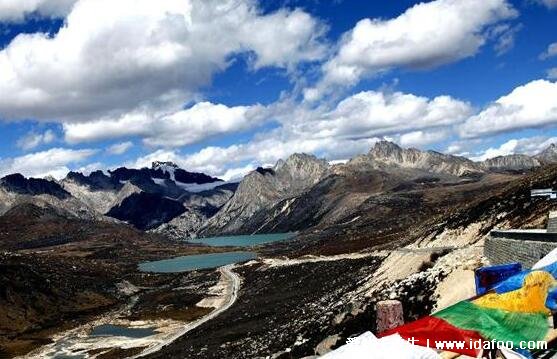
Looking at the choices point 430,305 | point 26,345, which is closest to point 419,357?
point 430,305

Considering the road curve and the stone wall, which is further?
the road curve

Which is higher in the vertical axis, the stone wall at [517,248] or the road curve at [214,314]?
the stone wall at [517,248]

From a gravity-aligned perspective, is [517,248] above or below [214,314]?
above

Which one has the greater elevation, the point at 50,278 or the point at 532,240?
the point at 532,240

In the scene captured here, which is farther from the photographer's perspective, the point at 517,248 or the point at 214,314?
the point at 214,314

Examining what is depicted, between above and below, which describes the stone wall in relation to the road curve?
above

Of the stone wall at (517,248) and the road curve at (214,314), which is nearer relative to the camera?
the stone wall at (517,248)

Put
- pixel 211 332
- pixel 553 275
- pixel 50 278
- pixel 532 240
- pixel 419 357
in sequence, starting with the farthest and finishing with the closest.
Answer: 1. pixel 50 278
2. pixel 211 332
3. pixel 532 240
4. pixel 553 275
5. pixel 419 357

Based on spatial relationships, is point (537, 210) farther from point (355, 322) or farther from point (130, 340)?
point (130, 340)
